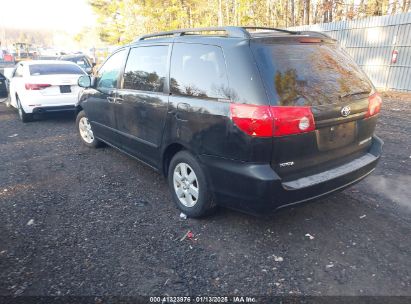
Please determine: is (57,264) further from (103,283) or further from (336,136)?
(336,136)

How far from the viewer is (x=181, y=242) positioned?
10.1ft

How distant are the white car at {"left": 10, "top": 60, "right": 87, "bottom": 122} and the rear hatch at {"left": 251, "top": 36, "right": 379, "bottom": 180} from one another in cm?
638

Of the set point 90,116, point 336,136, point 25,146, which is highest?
point 336,136

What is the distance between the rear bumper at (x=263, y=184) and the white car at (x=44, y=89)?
6.00 m

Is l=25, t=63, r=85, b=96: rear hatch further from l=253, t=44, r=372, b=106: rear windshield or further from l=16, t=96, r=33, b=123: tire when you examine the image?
l=253, t=44, r=372, b=106: rear windshield

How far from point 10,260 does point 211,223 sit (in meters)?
1.92

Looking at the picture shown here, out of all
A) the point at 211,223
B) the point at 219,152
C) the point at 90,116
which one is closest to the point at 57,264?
the point at 211,223

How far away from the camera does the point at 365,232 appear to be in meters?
3.13

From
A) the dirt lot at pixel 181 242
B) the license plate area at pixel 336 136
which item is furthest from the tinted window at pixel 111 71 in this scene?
the license plate area at pixel 336 136

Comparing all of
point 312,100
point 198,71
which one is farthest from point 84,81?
point 312,100

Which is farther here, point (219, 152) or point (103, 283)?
point (219, 152)

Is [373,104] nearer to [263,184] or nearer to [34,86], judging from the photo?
[263,184]

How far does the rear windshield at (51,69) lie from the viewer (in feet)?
25.9

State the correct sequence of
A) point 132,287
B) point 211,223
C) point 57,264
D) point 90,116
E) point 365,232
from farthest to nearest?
point 90,116, point 211,223, point 365,232, point 57,264, point 132,287
